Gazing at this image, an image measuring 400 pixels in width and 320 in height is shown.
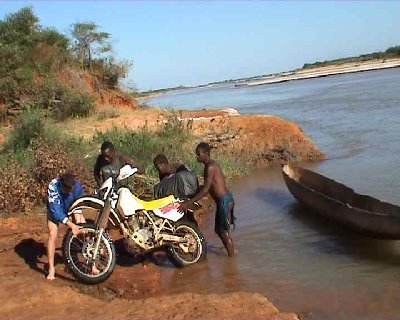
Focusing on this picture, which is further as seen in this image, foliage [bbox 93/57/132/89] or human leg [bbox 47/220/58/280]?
foliage [bbox 93/57/132/89]

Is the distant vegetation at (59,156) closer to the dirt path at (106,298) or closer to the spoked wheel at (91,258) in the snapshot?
the dirt path at (106,298)

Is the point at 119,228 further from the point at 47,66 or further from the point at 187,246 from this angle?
the point at 47,66

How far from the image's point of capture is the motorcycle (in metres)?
6.58

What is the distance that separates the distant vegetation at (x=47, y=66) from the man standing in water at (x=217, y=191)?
11750 millimetres

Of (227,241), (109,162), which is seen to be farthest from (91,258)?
(227,241)

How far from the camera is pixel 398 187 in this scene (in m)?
11.6

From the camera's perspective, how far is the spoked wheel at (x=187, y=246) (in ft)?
23.7

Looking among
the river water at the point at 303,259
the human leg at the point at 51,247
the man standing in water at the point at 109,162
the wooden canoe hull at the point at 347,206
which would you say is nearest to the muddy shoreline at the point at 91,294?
the human leg at the point at 51,247

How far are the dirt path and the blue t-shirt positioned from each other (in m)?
0.85

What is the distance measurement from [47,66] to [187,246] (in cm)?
2003

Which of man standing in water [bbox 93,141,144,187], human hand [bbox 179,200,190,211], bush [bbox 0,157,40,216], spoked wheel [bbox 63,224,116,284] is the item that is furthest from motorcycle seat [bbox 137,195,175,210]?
bush [bbox 0,157,40,216]

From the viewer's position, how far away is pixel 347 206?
27.8 feet

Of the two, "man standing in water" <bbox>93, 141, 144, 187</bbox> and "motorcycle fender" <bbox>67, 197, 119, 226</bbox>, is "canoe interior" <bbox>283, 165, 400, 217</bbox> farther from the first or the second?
"motorcycle fender" <bbox>67, 197, 119, 226</bbox>

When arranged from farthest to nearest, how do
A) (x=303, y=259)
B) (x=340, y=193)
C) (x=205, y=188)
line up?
(x=340, y=193), (x=303, y=259), (x=205, y=188)
